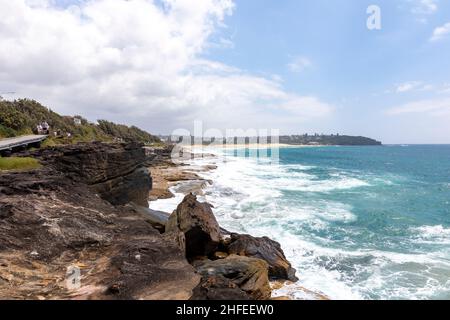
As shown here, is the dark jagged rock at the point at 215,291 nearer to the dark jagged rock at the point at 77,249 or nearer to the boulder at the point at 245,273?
the dark jagged rock at the point at 77,249

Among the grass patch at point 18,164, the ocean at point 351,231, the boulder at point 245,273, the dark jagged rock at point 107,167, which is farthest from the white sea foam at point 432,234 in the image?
the grass patch at point 18,164

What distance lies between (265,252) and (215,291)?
368 inches

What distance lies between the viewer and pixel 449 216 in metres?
30.0

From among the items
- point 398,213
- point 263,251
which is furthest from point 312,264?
point 398,213

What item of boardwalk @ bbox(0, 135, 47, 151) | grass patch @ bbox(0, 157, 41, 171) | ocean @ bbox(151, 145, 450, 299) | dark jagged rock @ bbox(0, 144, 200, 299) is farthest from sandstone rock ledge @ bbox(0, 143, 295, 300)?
boardwalk @ bbox(0, 135, 47, 151)

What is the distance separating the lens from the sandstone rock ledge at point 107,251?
22.2ft

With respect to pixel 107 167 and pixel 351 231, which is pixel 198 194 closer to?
pixel 107 167

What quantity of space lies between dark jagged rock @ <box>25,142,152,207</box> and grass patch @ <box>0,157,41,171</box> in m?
0.92

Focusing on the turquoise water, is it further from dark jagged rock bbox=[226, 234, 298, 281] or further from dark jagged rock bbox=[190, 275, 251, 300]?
dark jagged rock bbox=[190, 275, 251, 300]

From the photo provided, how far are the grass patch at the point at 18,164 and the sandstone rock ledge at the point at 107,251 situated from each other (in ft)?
12.7

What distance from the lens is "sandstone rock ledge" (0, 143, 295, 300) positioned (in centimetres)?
677

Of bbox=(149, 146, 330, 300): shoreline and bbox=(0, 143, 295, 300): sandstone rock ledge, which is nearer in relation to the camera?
bbox=(0, 143, 295, 300): sandstone rock ledge

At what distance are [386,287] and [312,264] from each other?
3668 millimetres
